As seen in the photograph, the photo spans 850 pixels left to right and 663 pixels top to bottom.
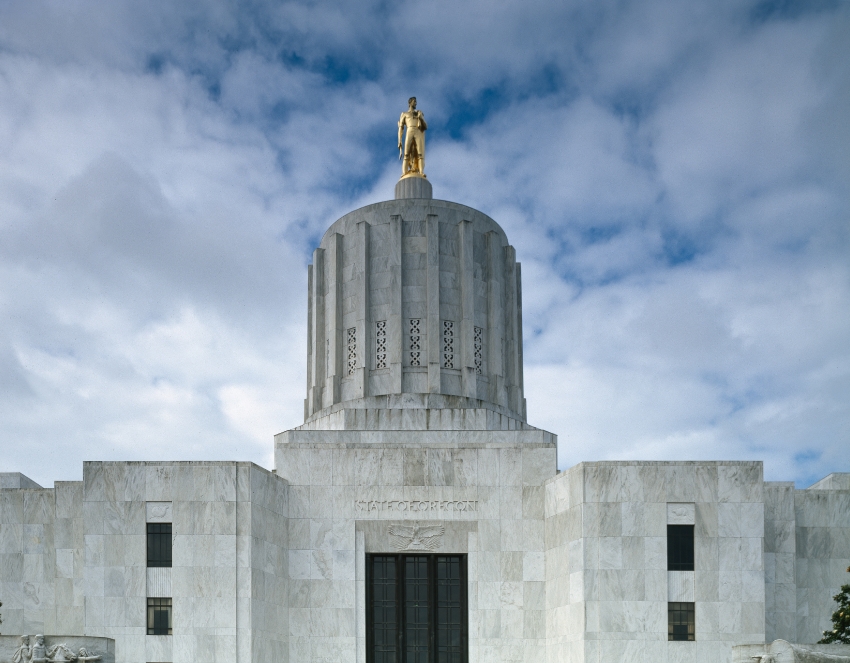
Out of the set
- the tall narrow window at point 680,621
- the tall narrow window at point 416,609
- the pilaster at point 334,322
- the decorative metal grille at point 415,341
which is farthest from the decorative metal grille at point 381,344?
the tall narrow window at point 680,621

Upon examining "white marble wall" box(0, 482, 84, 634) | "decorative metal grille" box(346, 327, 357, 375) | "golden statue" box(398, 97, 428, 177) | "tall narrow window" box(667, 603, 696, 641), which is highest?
A: "golden statue" box(398, 97, 428, 177)

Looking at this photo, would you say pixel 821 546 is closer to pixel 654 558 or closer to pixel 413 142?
pixel 654 558

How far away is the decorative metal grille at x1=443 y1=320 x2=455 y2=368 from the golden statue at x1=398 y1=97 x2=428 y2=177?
6.75 m

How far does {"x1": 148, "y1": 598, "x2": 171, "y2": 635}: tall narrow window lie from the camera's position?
34.7 m

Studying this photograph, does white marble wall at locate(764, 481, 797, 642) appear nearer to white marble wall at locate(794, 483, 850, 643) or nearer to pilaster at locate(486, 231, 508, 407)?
white marble wall at locate(794, 483, 850, 643)

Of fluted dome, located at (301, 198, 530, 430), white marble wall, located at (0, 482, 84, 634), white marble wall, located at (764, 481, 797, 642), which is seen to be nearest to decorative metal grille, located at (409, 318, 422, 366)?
fluted dome, located at (301, 198, 530, 430)

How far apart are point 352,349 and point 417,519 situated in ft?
24.7

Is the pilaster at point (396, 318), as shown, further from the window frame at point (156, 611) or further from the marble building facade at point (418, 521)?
the window frame at point (156, 611)

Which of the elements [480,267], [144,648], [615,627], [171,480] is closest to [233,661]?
[144,648]

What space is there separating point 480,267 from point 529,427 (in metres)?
6.41

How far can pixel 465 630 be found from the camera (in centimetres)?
3766

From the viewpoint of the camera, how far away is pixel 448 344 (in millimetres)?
42094

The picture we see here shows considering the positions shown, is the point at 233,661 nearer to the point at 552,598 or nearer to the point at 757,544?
the point at 552,598

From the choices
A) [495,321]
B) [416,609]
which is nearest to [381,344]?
[495,321]
